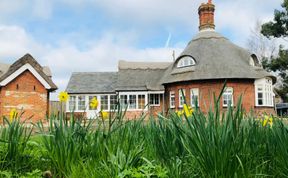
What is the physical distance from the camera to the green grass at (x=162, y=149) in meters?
2.65

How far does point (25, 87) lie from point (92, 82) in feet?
36.2

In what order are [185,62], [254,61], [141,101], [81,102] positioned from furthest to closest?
1. [81,102]
2. [141,101]
3. [254,61]
4. [185,62]

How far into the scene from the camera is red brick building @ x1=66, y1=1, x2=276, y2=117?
25828 mm

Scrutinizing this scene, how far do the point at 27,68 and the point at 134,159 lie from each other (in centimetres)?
2121

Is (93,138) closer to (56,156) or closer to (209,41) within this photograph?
(56,156)

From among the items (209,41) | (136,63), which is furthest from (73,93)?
(209,41)

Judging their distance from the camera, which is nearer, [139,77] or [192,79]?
[192,79]

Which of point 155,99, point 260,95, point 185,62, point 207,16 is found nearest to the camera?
point 260,95

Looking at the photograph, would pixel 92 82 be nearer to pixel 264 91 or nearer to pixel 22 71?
pixel 22 71

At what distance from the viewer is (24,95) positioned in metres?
22.6

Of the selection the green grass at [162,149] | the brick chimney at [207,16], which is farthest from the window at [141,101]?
the green grass at [162,149]

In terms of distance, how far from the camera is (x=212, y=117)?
2.74 meters

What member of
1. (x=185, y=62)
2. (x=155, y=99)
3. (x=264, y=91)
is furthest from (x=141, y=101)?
(x=264, y=91)

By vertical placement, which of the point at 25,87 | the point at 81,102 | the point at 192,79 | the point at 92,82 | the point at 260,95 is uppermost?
the point at 92,82
